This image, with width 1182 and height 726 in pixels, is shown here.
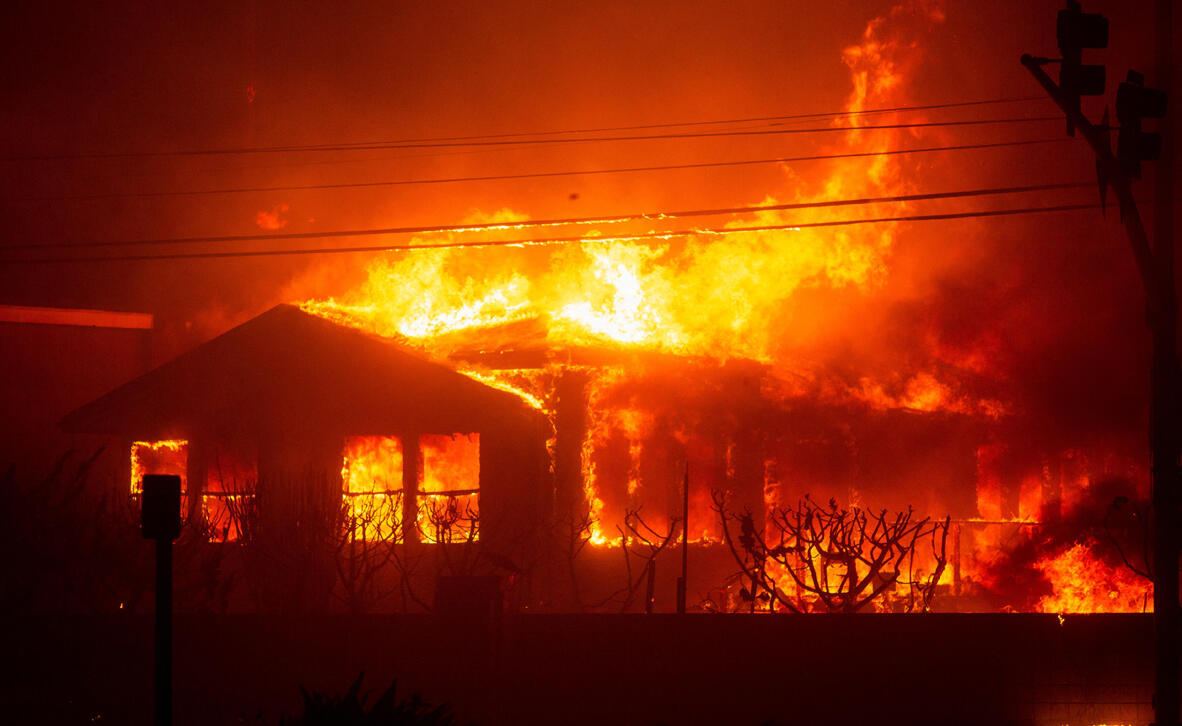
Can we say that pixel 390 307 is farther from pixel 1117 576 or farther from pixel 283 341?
pixel 1117 576

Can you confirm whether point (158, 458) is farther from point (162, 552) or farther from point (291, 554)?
point (162, 552)

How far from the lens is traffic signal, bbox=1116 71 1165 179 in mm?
10242

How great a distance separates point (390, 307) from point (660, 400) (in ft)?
37.9

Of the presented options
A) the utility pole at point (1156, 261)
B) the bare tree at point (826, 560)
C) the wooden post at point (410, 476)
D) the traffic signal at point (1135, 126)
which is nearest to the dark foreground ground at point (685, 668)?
the bare tree at point (826, 560)

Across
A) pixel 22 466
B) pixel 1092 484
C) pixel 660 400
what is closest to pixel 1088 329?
pixel 1092 484

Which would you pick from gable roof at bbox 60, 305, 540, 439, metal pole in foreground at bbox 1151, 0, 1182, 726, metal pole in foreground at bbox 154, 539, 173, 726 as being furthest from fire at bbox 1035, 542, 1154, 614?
metal pole in foreground at bbox 154, 539, 173, 726

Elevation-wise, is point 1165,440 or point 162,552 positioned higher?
point 1165,440

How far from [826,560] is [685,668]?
3.67 m

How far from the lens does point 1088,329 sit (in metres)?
26.8

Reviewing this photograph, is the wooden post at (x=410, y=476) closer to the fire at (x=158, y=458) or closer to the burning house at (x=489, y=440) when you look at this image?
the burning house at (x=489, y=440)

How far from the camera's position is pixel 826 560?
15.0m

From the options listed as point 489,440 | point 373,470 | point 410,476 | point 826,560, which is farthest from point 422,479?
point 826,560

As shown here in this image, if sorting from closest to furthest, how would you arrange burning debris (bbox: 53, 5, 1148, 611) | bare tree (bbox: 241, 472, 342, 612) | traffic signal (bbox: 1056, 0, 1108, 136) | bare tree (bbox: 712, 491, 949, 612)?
traffic signal (bbox: 1056, 0, 1108, 136), bare tree (bbox: 712, 491, 949, 612), bare tree (bbox: 241, 472, 342, 612), burning debris (bbox: 53, 5, 1148, 611)

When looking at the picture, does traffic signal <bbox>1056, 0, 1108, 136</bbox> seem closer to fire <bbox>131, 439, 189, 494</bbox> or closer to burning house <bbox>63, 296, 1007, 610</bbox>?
burning house <bbox>63, 296, 1007, 610</bbox>
